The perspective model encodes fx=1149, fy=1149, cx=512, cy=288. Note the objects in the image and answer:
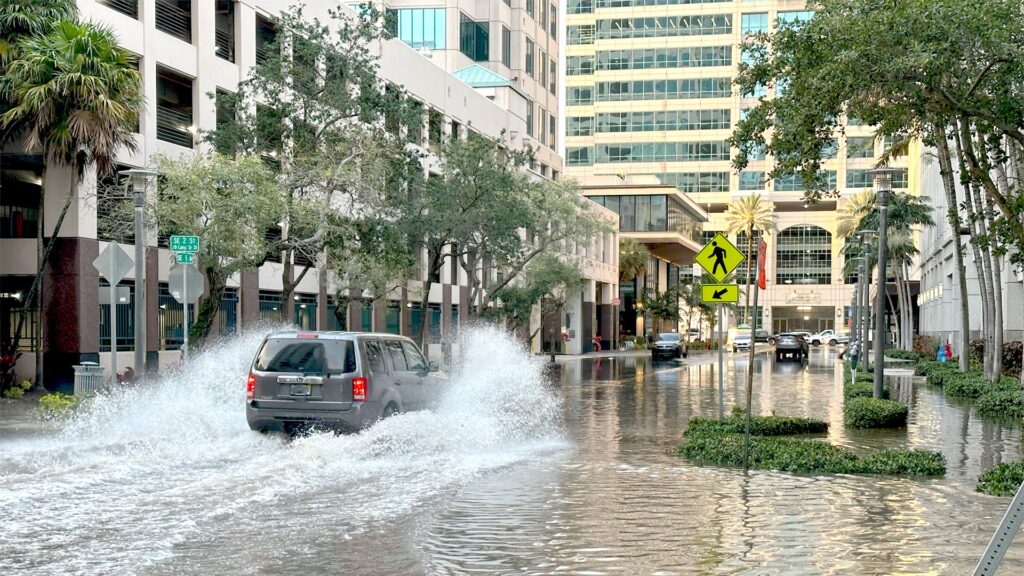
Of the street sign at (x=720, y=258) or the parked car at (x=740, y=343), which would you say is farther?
the parked car at (x=740, y=343)

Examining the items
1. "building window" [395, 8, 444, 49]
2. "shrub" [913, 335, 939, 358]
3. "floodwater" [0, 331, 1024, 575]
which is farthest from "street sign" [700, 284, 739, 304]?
"building window" [395, 8, 444, 49]

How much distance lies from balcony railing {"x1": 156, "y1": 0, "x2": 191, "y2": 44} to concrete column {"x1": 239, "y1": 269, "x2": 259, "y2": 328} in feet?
24.0

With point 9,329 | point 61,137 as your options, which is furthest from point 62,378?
point 61,137

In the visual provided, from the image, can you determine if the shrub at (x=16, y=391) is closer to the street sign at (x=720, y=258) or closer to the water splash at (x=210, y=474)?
the water splash at (x=210, y=474)

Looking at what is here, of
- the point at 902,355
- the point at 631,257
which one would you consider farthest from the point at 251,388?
the point at 631,257

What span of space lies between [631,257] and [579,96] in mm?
38591

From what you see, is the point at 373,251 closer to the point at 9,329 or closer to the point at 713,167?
the point at 9,329

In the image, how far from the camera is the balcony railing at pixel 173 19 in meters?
32.5

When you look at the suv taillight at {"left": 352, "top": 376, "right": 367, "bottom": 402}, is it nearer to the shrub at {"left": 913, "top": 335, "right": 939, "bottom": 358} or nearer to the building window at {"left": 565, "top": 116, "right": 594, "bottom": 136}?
the shrub at {"left": 913, "top": 335, "right": 939, "bottom": 358}

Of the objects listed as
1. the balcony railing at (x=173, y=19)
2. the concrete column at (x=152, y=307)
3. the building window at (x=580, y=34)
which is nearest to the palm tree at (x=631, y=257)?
the building window at (x=580, y=34)

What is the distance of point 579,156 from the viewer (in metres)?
124

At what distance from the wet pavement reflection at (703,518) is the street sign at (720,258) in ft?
8.96

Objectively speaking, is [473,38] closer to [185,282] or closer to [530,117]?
[530,117]

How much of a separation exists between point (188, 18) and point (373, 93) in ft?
22.7
